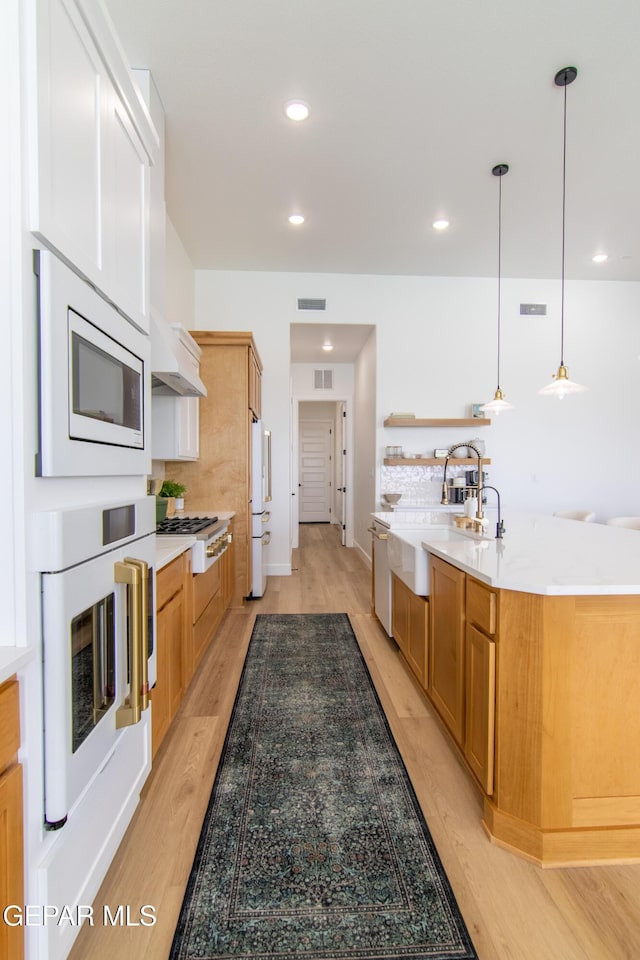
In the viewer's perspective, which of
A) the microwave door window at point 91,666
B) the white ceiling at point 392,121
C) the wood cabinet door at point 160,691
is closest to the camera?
the microwave door window at point 91,666

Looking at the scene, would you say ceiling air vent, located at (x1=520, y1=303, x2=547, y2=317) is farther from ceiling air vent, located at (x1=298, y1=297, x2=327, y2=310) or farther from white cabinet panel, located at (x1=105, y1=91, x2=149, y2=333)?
white cabinet panel, located at (x1=105, y1=91, x2=149, y2=333)

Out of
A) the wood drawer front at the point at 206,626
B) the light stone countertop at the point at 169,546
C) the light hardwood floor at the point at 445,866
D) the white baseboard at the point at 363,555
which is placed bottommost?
the light hardwood floor at the point at 445,866

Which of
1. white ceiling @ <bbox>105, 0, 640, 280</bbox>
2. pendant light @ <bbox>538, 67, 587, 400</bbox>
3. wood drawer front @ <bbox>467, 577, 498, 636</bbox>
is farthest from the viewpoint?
pendant light @ <bbox>538, 67, 587, 400</bbox>

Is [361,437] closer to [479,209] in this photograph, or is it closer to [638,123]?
[479,209]

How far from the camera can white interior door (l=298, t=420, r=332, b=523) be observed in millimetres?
9781

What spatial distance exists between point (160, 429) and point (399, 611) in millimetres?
2069

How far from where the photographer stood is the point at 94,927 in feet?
3.88

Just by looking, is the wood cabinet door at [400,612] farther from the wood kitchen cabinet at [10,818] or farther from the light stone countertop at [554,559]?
the wood kitchen cabinet at [10,818]

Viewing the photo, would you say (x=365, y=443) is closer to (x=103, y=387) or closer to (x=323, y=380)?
(x=323, y=380)

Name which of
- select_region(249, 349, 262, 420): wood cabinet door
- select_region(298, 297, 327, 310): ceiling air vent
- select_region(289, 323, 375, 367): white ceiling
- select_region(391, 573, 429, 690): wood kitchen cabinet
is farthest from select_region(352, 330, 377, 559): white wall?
select_region(391, 573, 429, 690): wood kitchen cabinet

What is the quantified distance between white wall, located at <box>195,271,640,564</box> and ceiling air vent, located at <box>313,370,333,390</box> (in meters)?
2.12

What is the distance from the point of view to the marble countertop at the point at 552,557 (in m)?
1.33

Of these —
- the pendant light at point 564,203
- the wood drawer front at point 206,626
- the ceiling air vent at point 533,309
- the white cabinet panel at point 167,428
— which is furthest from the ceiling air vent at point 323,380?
the wood drawer front at point 206,626

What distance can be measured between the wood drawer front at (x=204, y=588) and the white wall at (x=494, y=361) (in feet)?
6.48
